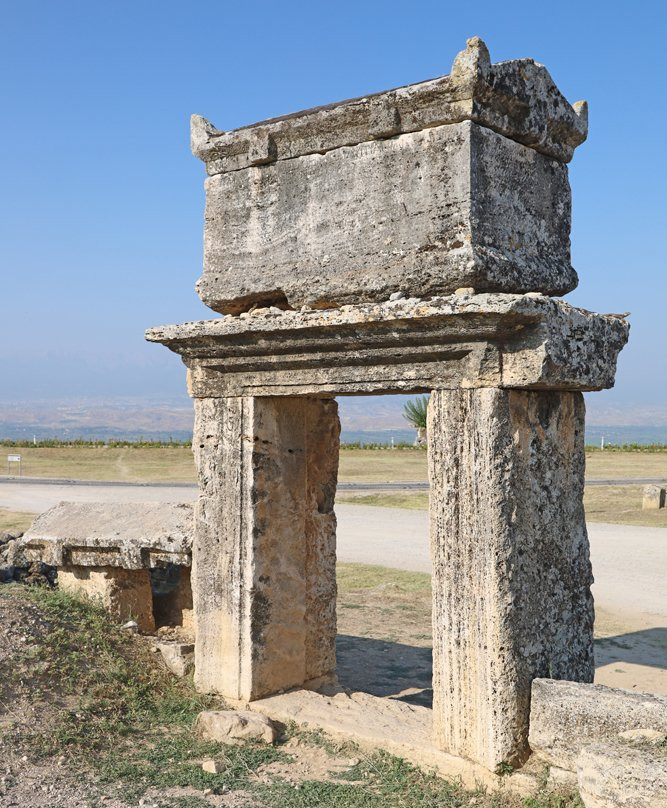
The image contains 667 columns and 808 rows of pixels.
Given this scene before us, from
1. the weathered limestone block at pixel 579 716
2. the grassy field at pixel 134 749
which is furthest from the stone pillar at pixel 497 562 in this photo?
the grassy field at pixel 134 749

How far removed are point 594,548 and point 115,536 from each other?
8661mm

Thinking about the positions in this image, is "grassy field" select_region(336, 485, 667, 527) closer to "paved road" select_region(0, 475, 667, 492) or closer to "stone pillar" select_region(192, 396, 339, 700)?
"paved road" select_region(0, 475, 667, 492)

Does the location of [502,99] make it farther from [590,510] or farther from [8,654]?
[590,510]

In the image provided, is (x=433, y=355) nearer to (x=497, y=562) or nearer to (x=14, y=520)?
(x=497, y=562)

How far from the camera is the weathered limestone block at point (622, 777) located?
365 centimetres

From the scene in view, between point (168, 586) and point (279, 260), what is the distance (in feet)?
12.8

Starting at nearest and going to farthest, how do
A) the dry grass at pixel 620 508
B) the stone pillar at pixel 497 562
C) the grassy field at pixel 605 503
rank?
the stone pillar at pixel 497 562 < the dry grass at pixel 620 508 < the grassy field at pixel 605 503

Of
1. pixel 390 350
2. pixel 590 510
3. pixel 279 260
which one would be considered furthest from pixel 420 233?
pixel 590 510

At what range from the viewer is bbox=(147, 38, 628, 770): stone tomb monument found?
4555 millimetres

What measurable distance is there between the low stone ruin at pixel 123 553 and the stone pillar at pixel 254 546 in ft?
3.89

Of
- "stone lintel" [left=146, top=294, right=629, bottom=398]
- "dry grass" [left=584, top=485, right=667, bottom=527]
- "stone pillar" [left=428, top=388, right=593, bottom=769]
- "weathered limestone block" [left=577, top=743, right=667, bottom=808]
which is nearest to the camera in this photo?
"weathered limestone block" [left=577, top=743, right=667, bottom=808]

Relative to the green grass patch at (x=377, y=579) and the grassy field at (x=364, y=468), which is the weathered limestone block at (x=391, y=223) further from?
the grassy field at (x=364, y=468)

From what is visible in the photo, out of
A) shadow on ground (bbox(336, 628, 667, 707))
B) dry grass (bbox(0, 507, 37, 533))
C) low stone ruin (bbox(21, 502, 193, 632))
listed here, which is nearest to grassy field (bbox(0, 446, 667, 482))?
dry grass (bbox(0, 507, 37, 533))

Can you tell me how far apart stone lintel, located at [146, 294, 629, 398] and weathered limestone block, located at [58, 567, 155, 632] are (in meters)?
2.27
